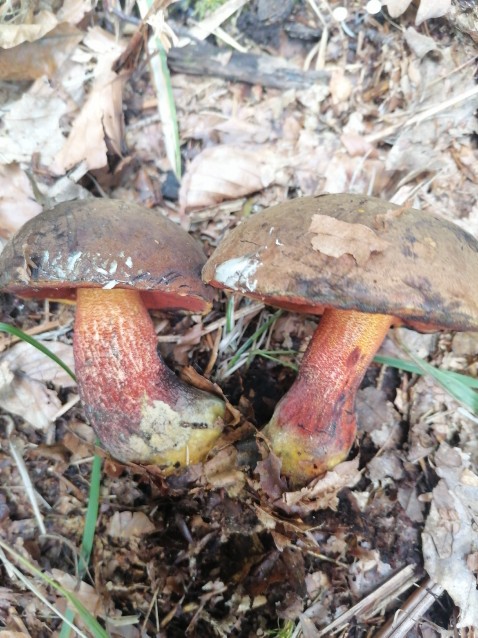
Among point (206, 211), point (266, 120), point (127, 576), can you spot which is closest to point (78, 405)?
point (127, 576)

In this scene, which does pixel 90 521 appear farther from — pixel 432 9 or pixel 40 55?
pixel 432 9

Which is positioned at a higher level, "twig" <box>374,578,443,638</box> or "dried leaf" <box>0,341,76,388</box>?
"dried leaf" <box>0,341,76,388</box>

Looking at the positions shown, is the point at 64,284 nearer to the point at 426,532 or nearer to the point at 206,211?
the point at 206,211

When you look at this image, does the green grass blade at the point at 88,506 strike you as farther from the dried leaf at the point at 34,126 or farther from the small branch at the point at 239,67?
the small branch at the point at 239,67

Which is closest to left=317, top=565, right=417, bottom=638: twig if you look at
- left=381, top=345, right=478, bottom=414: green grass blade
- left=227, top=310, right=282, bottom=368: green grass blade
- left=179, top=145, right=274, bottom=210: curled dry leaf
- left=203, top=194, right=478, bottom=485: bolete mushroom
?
left=203, top=194, right=478, bottom=485: bolete mushroom

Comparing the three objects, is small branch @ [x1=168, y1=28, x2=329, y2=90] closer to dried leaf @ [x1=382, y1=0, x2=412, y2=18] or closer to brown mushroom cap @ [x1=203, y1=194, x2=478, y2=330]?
dried leaf @ [x1=382, y1=0, x2=412, y2=18]

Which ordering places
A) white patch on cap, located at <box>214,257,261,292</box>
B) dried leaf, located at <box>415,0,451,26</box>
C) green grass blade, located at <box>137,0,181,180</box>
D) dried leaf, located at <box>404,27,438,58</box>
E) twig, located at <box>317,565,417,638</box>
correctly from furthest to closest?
1. green grass blade, located at <box>137,0,181,180</box>
2. dried leaf, located at <box>404,27,438,58</box>
3. dried leaf, located at <box>415,0,451,26</box>
4. twig, located at <box>317,565,417,638</box>
5. white patch on cap, located at <box>214,257,261,292</box>

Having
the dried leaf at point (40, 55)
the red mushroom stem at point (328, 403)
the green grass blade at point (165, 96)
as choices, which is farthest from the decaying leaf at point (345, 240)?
the dried leaf at point (40, 55)
